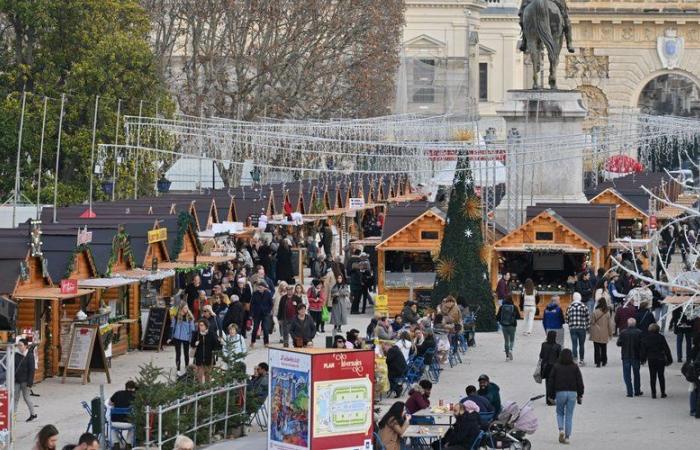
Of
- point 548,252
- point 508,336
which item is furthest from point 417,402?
point 548,252

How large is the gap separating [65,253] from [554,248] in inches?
446

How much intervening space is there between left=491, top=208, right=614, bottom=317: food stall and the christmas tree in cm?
210

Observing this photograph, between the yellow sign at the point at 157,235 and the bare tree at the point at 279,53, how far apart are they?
32.0 m

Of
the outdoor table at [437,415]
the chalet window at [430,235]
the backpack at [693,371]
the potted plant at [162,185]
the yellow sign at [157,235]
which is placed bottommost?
the outdoor table at [437,415]

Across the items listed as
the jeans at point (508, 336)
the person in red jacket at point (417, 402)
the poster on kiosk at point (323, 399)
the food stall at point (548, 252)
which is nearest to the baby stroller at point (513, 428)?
the person in red jacket at point (417, 402)

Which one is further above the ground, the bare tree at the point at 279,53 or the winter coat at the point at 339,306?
the bare tree at the point at 279,53

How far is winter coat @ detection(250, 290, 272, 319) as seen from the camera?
33281 millimetres

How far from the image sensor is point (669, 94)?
10606cm

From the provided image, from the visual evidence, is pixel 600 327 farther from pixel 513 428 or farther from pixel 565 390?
pixel 513 428

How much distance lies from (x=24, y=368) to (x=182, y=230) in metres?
11.2

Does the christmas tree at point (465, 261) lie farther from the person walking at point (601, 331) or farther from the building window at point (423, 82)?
the building window at point (423, 82)

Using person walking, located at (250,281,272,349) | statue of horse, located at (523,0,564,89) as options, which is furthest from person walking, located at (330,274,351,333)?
statue of horse, located at (523,0,564,89)

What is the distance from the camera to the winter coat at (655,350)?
27422mm

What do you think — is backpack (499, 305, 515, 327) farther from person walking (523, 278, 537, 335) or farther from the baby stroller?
the baby stroller
